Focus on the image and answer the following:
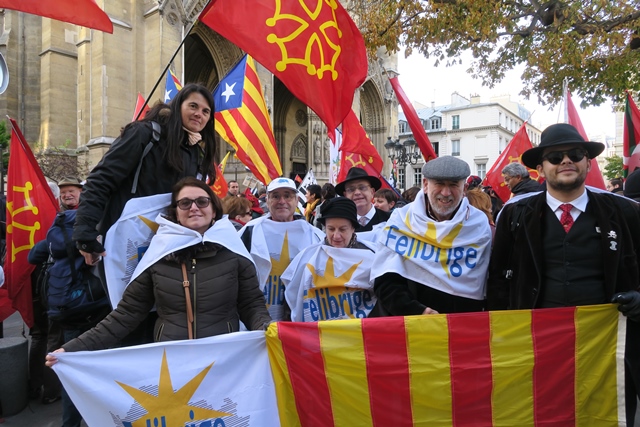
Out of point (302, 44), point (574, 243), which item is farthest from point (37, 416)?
point (574, 243)

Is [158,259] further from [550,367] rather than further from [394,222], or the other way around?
[550,367]

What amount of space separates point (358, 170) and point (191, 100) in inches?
98.7

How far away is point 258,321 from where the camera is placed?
265 centimetres

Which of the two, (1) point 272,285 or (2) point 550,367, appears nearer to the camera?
(2) point 550,367

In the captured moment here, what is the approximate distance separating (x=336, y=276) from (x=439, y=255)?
0.89 metres

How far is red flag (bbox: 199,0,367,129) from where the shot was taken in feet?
12.9

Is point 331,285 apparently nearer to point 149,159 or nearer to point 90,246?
point 149,159

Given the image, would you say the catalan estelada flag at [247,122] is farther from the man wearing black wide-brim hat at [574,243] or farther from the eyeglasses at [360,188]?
the man wearing black wide-brim hat at [574,243]

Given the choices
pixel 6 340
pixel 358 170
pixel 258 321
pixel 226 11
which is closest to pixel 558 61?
pixel 358 170

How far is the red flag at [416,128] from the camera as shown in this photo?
679cm

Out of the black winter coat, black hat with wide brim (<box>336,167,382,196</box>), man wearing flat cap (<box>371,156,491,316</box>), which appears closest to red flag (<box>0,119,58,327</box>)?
black hat with wide brim (<box>336,167,382,196</box>)

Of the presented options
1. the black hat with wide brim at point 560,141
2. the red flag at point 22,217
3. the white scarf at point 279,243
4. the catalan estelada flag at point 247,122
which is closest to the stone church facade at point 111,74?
the catalan estelada flag at point 247,122

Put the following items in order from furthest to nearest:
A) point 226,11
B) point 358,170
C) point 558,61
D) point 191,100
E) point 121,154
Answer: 1. point 558,61
2. point 358,170
3. point 226,11
4. point 191,100
5. point 121,154

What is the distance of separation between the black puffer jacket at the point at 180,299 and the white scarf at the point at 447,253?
3.02 ft
